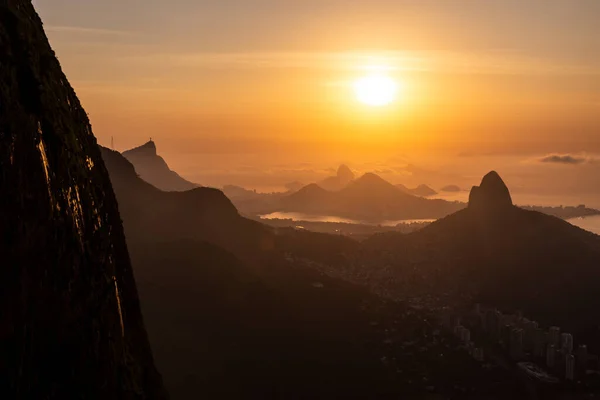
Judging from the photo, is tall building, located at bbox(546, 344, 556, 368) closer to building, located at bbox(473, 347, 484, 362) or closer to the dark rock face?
building, located at bbox(473, 347, 484, 362)

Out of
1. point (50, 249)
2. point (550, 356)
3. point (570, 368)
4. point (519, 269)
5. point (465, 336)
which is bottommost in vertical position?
point (570, 368)

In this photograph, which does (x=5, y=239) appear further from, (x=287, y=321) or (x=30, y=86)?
→ (x=287, y=321)

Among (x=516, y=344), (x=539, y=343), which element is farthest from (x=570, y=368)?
(x=539, y=343)

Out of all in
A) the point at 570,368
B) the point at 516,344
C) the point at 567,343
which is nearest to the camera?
the point at 570,368

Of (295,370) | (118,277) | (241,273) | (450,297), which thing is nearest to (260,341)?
(295,370)

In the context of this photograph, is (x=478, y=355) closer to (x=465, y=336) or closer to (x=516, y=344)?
(x=465, y=336)

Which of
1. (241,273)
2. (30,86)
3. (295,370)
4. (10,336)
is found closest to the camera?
(10,336)

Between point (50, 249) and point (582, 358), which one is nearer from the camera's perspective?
point (50, 249)
